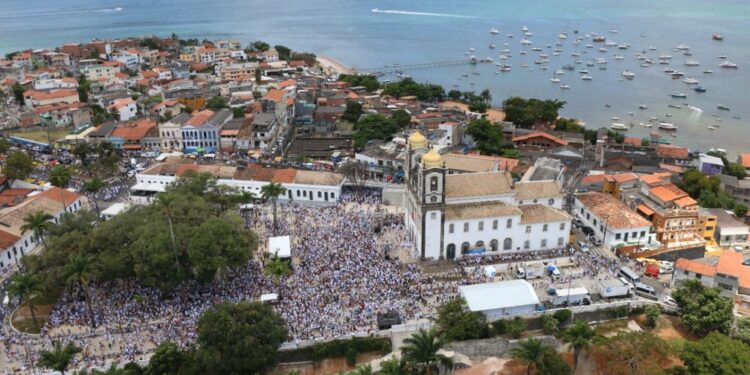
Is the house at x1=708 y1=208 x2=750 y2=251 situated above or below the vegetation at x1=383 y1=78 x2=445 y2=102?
below

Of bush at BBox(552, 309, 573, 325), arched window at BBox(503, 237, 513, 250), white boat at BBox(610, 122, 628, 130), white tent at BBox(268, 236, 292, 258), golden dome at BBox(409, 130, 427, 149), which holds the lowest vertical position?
white boat at BBox(610, 122, 628, 130)

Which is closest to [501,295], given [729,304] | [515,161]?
[729,304]

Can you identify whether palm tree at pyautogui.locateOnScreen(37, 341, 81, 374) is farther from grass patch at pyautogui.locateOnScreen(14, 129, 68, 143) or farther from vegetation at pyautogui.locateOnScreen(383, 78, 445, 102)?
vegetation at pyautogui.locateOnScreen(383, 78, 445, 102)

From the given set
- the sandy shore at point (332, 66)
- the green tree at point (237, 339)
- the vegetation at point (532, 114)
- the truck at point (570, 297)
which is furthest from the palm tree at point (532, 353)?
the sandy shore at point (332, 66)

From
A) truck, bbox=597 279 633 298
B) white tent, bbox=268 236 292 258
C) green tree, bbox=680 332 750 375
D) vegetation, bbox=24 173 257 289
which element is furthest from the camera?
white tent, bbox=268 236 292 258

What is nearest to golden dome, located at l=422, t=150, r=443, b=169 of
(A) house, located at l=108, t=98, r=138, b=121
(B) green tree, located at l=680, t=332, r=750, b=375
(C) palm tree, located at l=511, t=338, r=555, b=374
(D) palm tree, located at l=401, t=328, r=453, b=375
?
(D) palm tree, located at l=401, t=328, r=453, b=375
